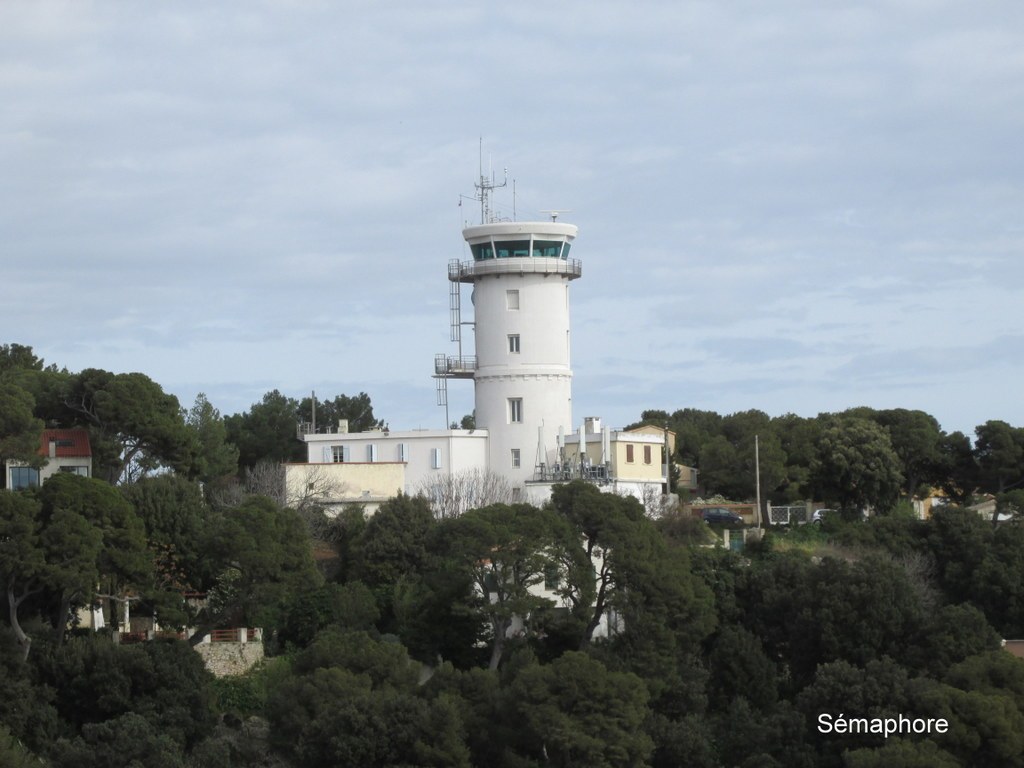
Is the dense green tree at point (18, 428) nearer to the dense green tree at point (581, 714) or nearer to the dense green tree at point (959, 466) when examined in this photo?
the dense green tree at point (581, 714)

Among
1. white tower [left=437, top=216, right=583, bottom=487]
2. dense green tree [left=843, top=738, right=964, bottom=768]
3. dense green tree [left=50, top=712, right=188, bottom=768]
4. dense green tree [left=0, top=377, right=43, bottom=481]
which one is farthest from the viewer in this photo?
white tower [left=437, top=216, right=583, bottom=487]

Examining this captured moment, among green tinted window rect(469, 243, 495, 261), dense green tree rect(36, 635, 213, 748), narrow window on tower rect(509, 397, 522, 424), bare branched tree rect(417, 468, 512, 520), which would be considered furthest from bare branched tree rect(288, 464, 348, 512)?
dense green tree rect(36, 635, 213, 748)

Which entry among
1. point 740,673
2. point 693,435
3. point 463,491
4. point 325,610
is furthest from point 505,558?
point 693,435

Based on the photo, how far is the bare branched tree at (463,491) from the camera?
59.6 metres

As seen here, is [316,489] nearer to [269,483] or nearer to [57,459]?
[269,483]

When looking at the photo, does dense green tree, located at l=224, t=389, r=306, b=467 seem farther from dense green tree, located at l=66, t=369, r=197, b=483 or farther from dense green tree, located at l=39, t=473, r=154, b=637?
dense green tree, located at l=39, t=473, r=154, b=637

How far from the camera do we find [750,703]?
49500mm

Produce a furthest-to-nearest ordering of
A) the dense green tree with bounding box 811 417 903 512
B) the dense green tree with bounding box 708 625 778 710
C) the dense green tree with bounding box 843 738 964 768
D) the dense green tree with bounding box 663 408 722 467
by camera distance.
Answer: the dense green tree with bounding box 663 408 722 467 < the dense green tree with bounding box 811 417 903 512 < the dense green tree with bounding box 708 625 778 710 < the dense green tree with bounding box 843 738 964 768

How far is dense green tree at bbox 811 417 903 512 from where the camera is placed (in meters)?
66.6

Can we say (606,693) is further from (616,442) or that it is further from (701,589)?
(616,442)

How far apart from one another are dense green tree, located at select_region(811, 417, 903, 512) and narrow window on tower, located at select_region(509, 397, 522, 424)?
11498mm

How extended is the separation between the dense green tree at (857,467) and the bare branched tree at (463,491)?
485 inches

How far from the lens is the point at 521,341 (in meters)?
63.9

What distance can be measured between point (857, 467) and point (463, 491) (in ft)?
49.0
